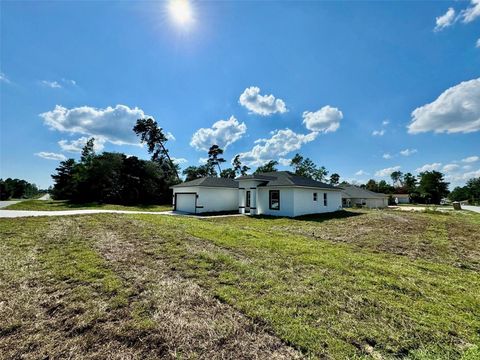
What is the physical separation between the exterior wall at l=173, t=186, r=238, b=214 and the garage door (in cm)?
48

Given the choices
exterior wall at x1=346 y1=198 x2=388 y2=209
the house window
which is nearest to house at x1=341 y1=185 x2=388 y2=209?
exterior wall at x1=346 y1=198 x2=388 y2=209

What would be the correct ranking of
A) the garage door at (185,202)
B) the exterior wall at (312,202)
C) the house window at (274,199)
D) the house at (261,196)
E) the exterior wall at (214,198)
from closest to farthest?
1. the exterior wall at (312,202)
2. the house at (261,196)
3. the house window at (274,199)
4. the exterior wall at (214,198)
5. the garage door at (185,202)

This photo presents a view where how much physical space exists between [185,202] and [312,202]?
444 inches

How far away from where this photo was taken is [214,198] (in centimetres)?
2195

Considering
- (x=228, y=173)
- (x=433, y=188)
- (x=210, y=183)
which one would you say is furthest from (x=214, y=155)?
(x=433, y=188)

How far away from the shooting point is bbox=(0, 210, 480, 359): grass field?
2855 millimetres

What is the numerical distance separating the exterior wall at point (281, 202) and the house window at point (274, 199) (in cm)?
24

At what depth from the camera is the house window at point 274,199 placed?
61.3 ft

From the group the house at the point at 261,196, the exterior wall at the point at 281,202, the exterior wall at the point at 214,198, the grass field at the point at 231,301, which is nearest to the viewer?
the grass field at the point at 231,301

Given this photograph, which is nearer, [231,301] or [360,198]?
[231,301]

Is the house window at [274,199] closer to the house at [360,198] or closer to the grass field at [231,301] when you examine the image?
the grass field at [231,301]

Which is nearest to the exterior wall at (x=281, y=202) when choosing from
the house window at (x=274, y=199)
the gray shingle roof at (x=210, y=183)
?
the house window at (x=274, y=199)

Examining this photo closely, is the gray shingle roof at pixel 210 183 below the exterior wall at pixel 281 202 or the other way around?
the other way around

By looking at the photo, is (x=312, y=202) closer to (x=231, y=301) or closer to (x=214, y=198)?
(x=214, y=198)
